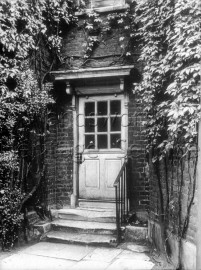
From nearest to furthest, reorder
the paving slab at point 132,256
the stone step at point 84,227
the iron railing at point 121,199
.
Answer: the paving slab at point 132,256 < the iron railing at point 121,199 < the stone step at point 84,227

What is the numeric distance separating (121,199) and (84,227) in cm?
83

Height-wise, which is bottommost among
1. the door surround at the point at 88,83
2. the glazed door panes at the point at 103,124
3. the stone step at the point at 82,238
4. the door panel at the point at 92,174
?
the stone step at the point at 82,238

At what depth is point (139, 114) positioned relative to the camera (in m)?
6.21

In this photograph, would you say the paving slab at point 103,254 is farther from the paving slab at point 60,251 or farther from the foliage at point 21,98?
the foliage at point 21,98

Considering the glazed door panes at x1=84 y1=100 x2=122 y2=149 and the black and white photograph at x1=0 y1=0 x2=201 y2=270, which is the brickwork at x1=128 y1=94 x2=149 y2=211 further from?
the glazed door panes at x1=84 y1=100 x2=122 y2=149

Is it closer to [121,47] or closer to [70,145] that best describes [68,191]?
[70,145]

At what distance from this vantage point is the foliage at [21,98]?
5.23 m

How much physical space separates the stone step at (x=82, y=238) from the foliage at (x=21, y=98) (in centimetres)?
72

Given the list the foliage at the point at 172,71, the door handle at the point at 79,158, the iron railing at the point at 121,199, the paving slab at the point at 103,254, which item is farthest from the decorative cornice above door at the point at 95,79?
the paving slab at the point at 103,254

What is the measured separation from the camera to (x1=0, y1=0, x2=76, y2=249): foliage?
523 cm

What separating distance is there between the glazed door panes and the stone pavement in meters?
2.08

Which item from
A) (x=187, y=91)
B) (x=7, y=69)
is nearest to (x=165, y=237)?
(x=187, y=91)

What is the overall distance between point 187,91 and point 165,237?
221cm

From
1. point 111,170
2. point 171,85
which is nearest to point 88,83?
point 111,170
